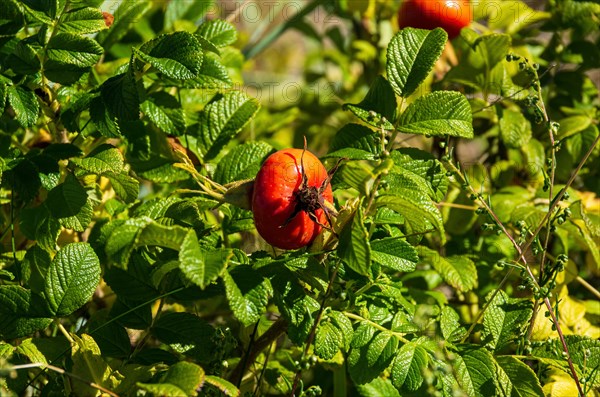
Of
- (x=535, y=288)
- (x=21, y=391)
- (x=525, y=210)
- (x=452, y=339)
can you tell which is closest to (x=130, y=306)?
(x=21, y=391)

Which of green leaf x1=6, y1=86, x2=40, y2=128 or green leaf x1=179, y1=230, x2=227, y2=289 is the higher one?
green leaf x1=6, y1=86, x2=40, y2=128

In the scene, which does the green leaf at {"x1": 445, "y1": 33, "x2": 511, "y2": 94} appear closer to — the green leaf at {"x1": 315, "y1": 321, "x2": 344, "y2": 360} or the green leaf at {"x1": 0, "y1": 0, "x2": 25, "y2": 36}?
the green leaf at {"x1": 315, "y1": 321, "x2": 344, "y2": 360}

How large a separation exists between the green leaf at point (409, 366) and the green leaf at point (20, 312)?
519 millimetres

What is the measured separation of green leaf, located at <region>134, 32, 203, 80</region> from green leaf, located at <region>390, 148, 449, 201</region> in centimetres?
35

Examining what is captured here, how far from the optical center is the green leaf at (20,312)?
1168 mm

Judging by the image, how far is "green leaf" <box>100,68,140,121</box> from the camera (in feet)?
4.00

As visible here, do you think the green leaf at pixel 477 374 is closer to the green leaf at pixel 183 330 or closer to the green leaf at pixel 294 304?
the green leaf at pixel 294 304

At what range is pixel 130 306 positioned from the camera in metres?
1.28

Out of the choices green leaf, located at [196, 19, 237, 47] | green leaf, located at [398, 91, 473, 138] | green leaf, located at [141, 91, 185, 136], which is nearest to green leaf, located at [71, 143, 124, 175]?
green leaf, located at [141, 91, 185, 136]

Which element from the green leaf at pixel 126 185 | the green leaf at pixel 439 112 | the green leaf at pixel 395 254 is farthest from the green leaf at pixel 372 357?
the green leaf at pixel 126 185

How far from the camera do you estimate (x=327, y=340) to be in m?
1.13

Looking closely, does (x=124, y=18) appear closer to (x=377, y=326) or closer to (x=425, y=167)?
(x=425, y=167)

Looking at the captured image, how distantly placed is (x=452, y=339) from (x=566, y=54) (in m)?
1.05

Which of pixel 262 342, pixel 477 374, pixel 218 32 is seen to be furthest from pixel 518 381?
pixel 218 32
